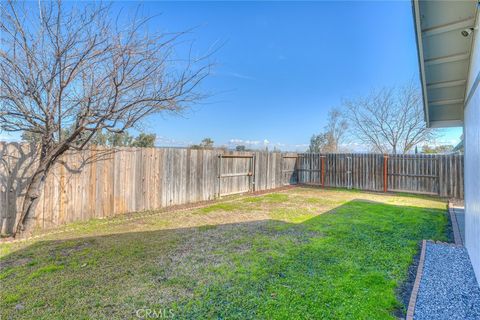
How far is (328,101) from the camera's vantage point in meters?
19.2

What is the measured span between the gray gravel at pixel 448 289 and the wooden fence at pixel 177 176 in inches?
229

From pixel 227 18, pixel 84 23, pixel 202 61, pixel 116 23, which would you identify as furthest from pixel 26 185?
pixel 227 18

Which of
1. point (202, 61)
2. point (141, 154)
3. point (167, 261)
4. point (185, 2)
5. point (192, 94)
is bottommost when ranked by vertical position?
point (167, 261)

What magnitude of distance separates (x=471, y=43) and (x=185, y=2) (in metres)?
4.94

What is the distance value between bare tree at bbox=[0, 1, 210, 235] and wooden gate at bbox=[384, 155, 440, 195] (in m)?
9.54

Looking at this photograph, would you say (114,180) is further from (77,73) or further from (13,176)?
(77,73)

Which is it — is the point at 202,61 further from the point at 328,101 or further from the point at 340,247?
the point at 328,101

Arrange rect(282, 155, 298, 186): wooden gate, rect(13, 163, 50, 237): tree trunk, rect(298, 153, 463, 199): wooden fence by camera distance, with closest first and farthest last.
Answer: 1. rect(13, 163, 50, 237): tree trunk
2. rect(298, 153, 463, 199): wooden fence
3. rect(282, 155, 298, 186): wooden gate

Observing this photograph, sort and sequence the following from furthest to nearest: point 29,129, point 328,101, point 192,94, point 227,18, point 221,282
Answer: point 328,101 < point 227,18 < point 192,94 < point 29,129 < point 221,282

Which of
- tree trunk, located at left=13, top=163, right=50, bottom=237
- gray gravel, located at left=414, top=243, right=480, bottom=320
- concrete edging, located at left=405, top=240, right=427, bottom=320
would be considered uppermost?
tree trunk, located at left=13, top=163, right=50, bottom=237

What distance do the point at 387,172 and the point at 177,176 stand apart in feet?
29.2

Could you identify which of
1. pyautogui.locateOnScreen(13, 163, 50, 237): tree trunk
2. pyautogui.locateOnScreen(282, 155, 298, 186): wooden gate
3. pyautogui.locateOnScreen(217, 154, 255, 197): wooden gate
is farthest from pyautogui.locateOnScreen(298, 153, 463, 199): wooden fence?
pyautogui.locateOnScreen(13, 163, 50, 237): tree trunk

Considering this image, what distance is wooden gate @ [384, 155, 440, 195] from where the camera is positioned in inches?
372

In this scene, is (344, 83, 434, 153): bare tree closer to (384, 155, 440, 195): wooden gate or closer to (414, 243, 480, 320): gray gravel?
(384, 155, 440, 195): wooden gate
